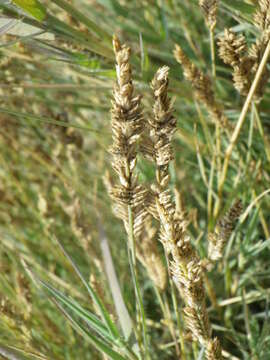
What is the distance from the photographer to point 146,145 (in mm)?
594

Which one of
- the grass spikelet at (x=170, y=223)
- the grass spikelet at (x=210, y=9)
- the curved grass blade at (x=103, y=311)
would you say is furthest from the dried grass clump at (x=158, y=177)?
the grass spikelet at (x=210, y=9)

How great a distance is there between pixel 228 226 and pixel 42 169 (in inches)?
36.9

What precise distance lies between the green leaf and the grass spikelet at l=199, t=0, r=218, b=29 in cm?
27

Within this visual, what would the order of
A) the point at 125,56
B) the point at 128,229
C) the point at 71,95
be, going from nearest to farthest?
the point at 125,56 → the point at 128,229 → the point at 71,95

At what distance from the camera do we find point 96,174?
146cm

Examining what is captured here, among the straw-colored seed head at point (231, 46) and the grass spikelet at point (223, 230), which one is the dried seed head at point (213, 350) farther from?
the straw-colored seed head at point (231, 46)

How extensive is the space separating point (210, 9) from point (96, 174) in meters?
0.79

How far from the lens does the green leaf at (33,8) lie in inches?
30.4

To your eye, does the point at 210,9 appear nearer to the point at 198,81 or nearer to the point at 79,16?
the point at 198,81

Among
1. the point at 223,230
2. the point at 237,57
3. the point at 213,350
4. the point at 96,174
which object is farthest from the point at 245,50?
the point at 96,174

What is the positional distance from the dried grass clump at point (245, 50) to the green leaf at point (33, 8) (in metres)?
0.31

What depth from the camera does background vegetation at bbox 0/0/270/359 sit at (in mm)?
Result: 870

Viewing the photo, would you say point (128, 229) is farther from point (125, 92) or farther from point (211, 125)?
point (211, 125)

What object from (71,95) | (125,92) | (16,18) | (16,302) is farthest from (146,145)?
(71,95)
